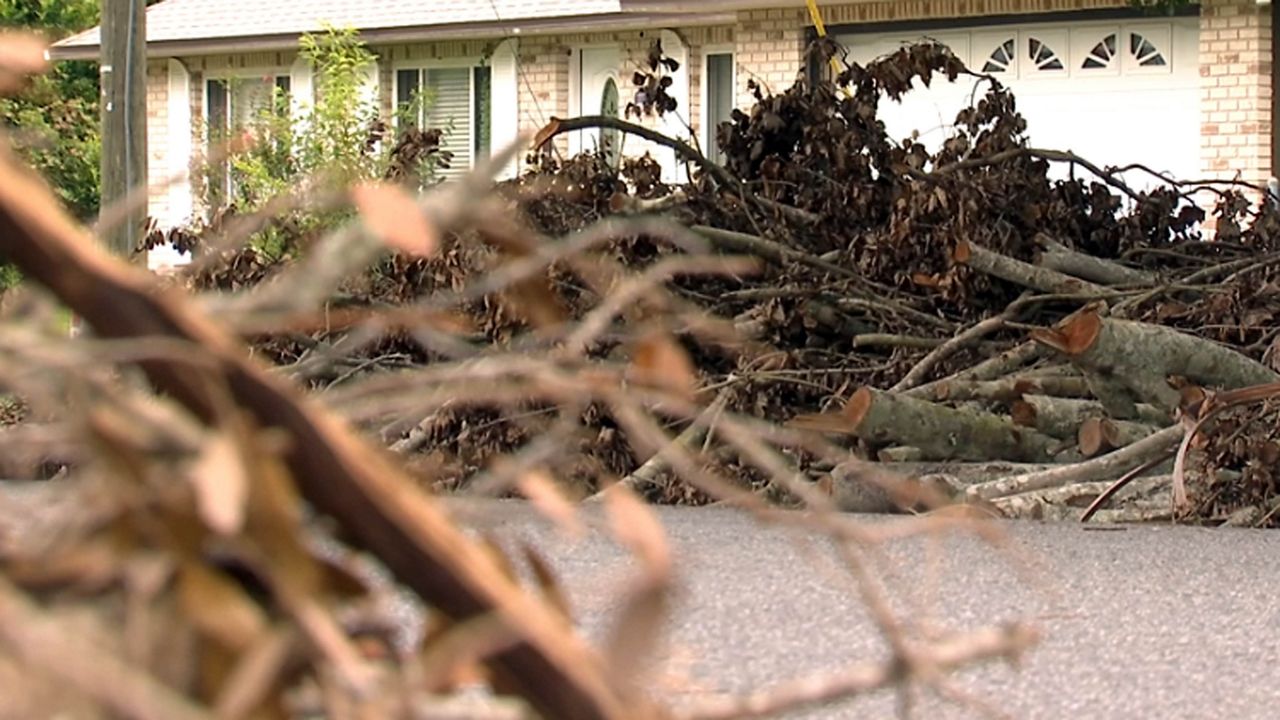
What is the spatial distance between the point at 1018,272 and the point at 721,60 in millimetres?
13227

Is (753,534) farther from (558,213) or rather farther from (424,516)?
(424,516)

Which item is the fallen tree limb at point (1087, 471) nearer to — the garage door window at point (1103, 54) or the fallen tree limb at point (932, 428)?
the fallen tree limb at point (932, 428)

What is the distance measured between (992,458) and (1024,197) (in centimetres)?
196

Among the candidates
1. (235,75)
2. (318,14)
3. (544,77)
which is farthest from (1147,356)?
(235,75)

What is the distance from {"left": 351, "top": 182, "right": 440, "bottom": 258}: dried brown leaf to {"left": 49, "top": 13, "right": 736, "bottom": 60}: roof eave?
2002cm

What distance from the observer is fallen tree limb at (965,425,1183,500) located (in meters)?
7.90

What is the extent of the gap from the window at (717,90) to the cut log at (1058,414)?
44.4 feet

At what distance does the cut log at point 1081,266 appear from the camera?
948cm

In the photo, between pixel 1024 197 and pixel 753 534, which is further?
pixel 1024 197

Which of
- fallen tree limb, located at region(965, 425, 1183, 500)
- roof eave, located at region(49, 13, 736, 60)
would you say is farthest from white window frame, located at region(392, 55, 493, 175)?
fallen tree limb, located at region(965, 425, 1183, 500)

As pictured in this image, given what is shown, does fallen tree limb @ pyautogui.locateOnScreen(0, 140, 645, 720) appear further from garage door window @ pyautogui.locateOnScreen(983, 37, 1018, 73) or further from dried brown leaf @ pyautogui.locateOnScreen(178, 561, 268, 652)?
garage door window @ pyautogui.locateOnScreen(983, 37, 1018, 73)

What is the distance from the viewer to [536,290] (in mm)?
1494

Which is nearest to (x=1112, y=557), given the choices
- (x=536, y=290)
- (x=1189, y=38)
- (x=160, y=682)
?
(x=536, y=290)

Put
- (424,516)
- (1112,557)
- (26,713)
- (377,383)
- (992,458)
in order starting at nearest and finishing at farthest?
(26,713), (424,516), (377,383), (1112,557), (992,458)
